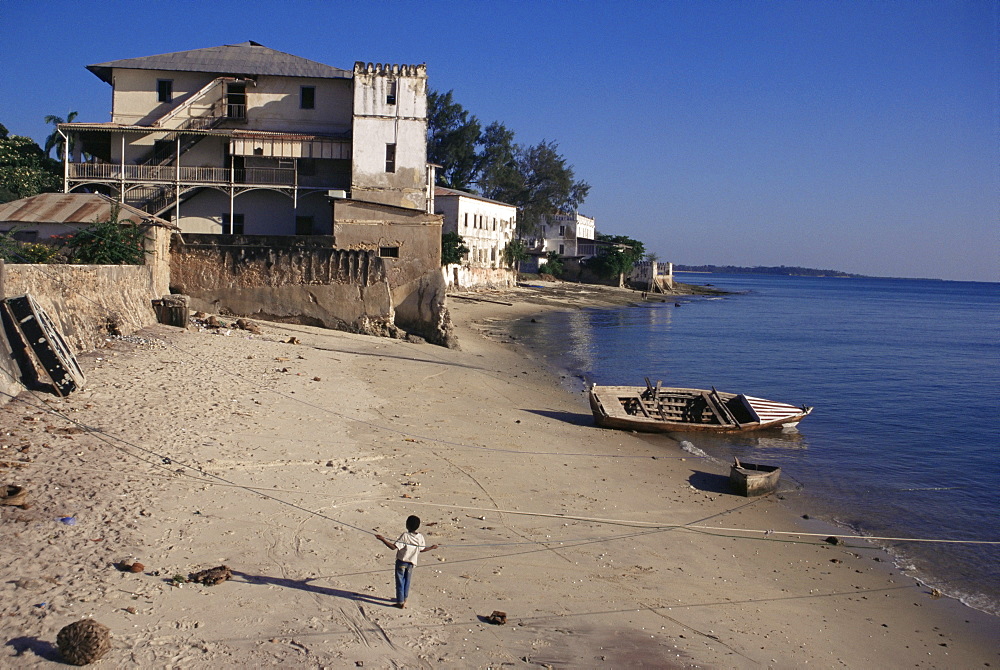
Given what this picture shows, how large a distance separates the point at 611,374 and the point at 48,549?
23.1 m

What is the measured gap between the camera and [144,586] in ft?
23.6

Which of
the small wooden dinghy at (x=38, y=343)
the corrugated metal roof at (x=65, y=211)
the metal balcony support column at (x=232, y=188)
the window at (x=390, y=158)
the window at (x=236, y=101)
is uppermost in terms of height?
the window at (x=236, y=101)

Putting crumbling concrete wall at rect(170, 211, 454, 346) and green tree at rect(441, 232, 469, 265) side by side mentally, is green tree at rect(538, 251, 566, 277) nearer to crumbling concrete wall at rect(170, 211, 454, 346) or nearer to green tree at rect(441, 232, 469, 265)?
green tree at rect(441, 232, 469, 265)

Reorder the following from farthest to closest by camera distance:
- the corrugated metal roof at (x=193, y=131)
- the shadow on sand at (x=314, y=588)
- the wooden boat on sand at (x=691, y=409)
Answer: the corrugated metal roof at (x=193, y=131), the wooden boat on sand at (x=691, y=409), the shadow on sand at (x=314, y=588)

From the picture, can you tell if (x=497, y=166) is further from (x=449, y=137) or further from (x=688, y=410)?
(x=688, y=410)

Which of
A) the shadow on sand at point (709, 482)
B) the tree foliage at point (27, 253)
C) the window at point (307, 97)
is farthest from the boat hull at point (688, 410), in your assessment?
the window at point (307, 97)

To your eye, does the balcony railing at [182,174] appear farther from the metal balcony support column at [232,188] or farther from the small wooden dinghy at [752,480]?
the small wooden dinghy at [752,480]

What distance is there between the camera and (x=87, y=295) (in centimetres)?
1573

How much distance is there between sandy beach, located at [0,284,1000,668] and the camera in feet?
22.8

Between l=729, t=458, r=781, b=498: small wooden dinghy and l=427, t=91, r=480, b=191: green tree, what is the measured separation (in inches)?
2601

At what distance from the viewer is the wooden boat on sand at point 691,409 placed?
18875 mm

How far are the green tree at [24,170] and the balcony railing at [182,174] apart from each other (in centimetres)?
693

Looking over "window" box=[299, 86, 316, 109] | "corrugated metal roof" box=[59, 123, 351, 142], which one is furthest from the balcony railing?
"window" box=[299, 86, 316, 109]

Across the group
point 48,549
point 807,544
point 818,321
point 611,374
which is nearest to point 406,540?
point 48,549
